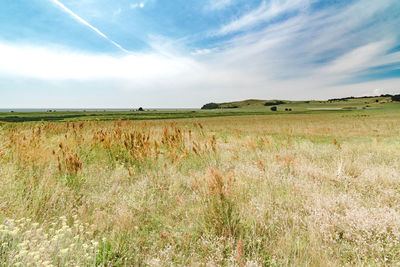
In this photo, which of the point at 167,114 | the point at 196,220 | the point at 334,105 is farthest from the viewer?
the point at 334,105

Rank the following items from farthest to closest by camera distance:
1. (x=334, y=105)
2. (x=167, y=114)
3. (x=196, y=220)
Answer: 1. (x=334, y=105)
2. (x=167, y=114)
3. (x=196, y=220)

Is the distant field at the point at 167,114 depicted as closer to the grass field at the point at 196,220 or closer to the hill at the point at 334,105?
the hill at the point at 334,105

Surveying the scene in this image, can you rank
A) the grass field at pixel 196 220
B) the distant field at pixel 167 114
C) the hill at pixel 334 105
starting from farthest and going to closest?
the hill at pixel 334 105 < the distant field at pixel 167 114 < the grass field at pixel 196 220

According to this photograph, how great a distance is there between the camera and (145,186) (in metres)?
3.71

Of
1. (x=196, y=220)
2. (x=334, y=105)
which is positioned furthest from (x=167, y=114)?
(x=334, y=105)

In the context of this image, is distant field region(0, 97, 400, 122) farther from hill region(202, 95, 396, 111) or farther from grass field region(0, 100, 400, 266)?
grass field region(0, 100, 400, 266)

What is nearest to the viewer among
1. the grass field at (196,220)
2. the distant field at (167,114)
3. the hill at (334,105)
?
the grass field at (196,220)

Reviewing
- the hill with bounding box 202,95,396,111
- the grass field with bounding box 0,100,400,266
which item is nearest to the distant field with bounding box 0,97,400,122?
the hill with bounding box 202,95,396,111

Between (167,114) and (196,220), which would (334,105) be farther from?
(196,220)

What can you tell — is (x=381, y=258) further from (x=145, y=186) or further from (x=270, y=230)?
(x=145, y=186)

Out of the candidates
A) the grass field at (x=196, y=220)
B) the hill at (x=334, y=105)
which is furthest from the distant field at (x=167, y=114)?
the grass field at (x=196, y=220)

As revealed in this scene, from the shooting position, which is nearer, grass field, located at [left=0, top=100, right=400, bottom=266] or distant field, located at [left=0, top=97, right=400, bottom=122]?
grass field, located at [left=0, top=100, right=400, bottom=266]

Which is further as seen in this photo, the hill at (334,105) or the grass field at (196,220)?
the hill at (334,105)

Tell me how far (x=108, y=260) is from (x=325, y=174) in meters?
4.51
